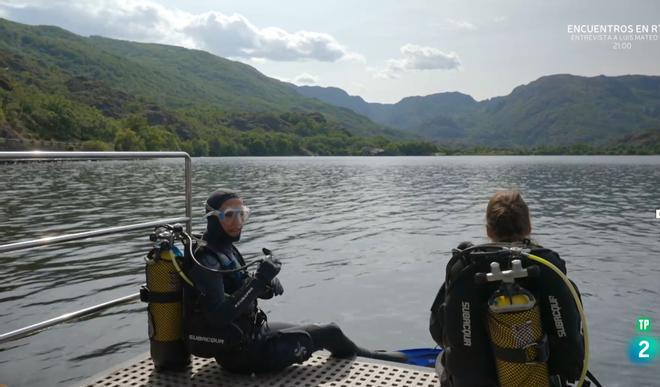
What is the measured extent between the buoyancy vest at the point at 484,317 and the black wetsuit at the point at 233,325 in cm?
176

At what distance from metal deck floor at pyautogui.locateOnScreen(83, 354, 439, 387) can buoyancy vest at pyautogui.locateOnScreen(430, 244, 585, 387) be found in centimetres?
138

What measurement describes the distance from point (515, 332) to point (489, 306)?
0.66 feet

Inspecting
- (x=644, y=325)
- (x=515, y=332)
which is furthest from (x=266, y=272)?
(x=644, y=325)

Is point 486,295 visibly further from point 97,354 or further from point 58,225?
point 58,225

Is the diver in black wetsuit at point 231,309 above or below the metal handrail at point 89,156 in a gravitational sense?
below

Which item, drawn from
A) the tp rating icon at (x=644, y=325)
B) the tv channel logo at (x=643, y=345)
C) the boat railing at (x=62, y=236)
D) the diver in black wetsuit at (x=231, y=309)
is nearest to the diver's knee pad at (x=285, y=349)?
the diver in black wetsuit at (x=231, y=309)

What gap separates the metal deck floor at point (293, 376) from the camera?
16.2 feet

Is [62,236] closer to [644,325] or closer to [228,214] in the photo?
[228,214]

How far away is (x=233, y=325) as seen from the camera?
4914 mm

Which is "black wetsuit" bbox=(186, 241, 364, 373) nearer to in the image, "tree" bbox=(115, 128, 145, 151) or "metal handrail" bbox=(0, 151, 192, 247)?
"metal handrail" bbox=(0, 151, 192, 247)

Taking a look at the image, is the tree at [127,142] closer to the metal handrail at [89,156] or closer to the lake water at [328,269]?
the lake water at [328,269]

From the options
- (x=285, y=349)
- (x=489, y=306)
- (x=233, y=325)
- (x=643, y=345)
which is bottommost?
(x=643, y=345)

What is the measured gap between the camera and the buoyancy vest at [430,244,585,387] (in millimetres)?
3438

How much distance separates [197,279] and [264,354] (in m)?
0.90
